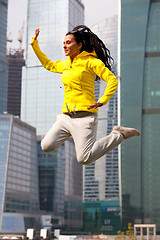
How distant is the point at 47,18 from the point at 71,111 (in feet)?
591

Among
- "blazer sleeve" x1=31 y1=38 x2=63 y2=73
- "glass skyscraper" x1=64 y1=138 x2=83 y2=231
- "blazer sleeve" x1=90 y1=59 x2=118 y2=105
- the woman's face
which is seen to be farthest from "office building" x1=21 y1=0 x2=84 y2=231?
"blazer sleeve" x1=90 y1=59 x2=118 y2=105

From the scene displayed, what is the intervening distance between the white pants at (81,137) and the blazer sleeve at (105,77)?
0.56m

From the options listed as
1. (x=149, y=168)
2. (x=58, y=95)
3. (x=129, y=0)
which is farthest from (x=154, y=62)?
(x=58, y=95)

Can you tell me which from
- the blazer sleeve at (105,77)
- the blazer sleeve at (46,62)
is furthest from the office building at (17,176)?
the blazer sleeve at (105,77)

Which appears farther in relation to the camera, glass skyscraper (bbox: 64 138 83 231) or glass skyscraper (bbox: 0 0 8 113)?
glass skyscraper (bbox: 0 0 8 113)

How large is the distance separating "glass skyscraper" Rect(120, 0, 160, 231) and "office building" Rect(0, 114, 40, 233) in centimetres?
2568

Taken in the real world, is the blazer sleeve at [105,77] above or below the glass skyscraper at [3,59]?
below

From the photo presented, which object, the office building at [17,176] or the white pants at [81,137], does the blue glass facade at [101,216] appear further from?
the white pants at [81,137]

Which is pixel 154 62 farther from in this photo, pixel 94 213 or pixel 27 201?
pixel 94 213

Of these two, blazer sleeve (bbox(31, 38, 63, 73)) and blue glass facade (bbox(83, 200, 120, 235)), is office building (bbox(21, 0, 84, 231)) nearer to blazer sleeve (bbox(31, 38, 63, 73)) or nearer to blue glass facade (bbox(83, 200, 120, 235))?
blue glass facade (bbox(83, 200, 120, 235))

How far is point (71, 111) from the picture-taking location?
28.3 ft

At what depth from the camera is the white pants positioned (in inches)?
326

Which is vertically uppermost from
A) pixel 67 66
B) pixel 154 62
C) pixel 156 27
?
pixel 156 27

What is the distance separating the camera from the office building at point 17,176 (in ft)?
362
